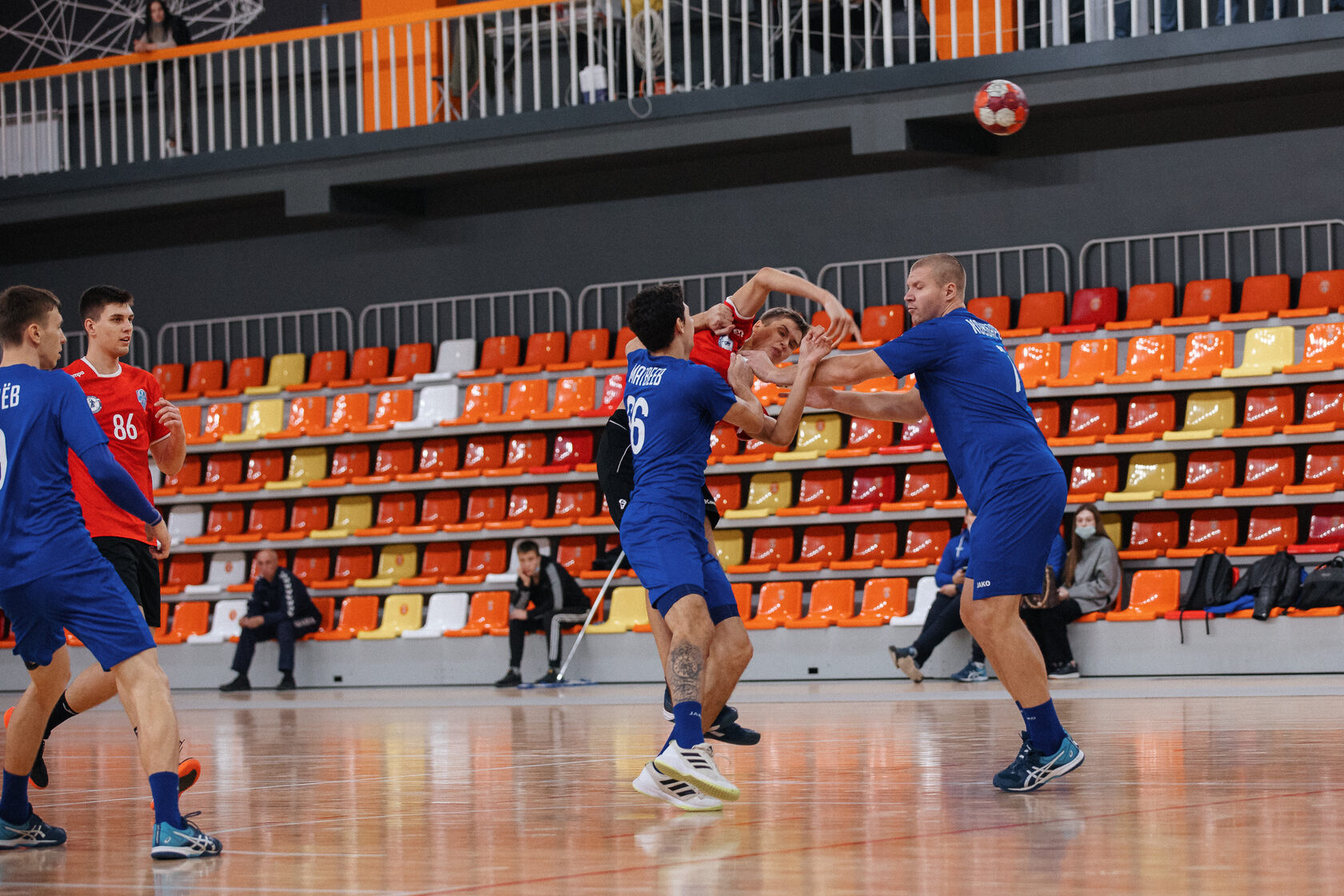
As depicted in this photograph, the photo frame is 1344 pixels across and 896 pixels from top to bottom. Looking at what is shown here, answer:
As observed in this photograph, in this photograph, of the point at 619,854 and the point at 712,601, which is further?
the point at 712,601

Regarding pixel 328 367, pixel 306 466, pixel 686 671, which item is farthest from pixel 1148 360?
pixel 686 671

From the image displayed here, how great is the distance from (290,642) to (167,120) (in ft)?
23.4

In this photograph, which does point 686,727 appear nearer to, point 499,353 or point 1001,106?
point 1001,106

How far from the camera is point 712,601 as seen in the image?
5566 millimetres

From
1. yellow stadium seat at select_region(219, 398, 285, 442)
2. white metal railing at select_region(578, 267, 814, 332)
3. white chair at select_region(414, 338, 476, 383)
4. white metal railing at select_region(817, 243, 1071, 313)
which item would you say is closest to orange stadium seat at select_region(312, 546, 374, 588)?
yellow stadium seat at select_region(219, 398, 285, 442)

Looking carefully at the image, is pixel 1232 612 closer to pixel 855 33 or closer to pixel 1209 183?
pixel 1209 183

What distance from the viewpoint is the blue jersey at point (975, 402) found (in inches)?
214

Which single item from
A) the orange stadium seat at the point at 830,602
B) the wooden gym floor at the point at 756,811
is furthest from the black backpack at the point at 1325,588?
the orange stadium seat at the point at 830,602

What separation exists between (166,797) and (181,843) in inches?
6.3

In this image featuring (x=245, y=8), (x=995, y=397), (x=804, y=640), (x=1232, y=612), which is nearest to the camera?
(x=995, y=397)

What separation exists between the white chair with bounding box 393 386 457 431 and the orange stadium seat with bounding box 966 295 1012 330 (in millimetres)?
4894

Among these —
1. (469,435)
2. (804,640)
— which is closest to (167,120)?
(469,435)

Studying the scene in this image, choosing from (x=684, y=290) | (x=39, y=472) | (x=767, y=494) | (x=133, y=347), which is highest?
(x=684, y=290)

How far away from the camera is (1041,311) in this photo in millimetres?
14242
